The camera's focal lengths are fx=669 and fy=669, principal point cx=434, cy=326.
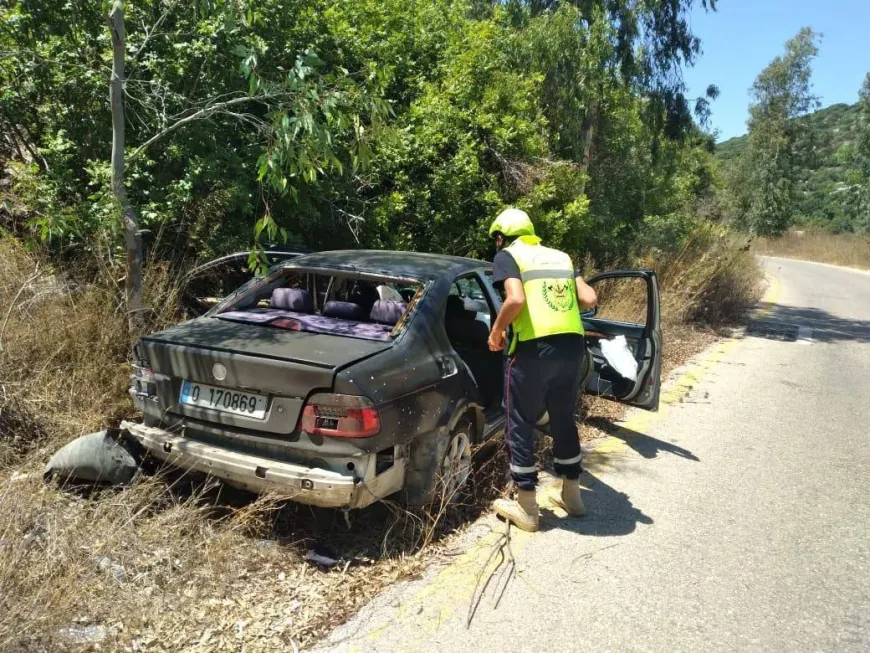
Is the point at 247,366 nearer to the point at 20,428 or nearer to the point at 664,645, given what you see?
the point at 20,428

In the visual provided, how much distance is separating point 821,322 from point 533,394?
46.1 feet

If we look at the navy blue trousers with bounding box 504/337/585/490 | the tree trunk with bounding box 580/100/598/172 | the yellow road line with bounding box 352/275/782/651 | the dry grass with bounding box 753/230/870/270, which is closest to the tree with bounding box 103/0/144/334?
the navy blue trousers with bounding box 504/337/585/490

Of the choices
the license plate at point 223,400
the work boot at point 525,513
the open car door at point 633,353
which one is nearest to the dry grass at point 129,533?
the work boot at point 525,513

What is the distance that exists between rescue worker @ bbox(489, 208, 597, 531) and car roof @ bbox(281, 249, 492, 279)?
1.79ft

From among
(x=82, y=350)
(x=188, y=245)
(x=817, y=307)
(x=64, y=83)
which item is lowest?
(x=817, y=307)

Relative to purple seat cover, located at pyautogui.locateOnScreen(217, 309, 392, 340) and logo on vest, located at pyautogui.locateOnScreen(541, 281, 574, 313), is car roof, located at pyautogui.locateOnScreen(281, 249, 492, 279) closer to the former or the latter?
purple seat cover, located at pyautogui.locateOnScreen(217, 309, 392, 340)

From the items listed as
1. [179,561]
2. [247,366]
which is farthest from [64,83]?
[179,561]

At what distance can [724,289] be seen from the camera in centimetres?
1396

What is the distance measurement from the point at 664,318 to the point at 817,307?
967cm

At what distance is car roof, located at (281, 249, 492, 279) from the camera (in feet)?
14.4

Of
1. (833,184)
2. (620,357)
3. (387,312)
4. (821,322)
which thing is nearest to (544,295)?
(387,312)

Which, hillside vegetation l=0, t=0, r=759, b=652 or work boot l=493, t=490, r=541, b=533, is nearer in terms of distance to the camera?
→ hillside vegetation l=0, t=0, r=759, b=652

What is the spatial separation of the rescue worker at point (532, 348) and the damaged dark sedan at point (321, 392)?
0.35 m

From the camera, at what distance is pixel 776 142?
43750 mm
